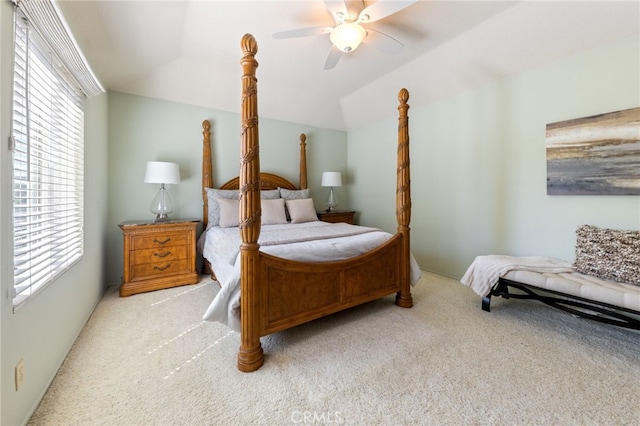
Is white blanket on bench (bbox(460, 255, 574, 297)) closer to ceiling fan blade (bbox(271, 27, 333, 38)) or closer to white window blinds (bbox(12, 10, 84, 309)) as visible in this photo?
ceiling fan blade (bbox(271, 27, 333, 38))

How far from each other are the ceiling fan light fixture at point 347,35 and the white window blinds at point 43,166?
1.91 metres

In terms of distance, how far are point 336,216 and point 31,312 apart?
353cm

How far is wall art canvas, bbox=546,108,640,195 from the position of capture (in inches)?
83.5

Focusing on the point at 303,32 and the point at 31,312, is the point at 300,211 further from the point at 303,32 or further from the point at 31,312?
the point at 31,312

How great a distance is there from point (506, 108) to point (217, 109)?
12.1ft

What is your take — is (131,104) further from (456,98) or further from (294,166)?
(456,98)

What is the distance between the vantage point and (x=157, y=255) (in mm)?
2990

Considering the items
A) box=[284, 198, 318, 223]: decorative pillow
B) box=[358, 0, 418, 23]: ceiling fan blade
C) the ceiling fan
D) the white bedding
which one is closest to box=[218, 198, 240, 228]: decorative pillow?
the white bedding

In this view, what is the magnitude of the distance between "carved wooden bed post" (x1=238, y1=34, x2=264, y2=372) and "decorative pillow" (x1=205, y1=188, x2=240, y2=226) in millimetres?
1903

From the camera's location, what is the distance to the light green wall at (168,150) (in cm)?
317

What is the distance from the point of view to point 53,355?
1.54 meters

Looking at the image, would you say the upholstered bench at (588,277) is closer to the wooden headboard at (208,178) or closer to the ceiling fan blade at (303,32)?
the ceiling fan blade at (303,32)

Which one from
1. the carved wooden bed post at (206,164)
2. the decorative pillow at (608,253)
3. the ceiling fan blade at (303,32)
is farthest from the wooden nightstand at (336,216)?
the decorative pillow at (608,253)

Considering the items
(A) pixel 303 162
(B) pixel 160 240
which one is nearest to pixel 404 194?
(A) pixel 303 162
